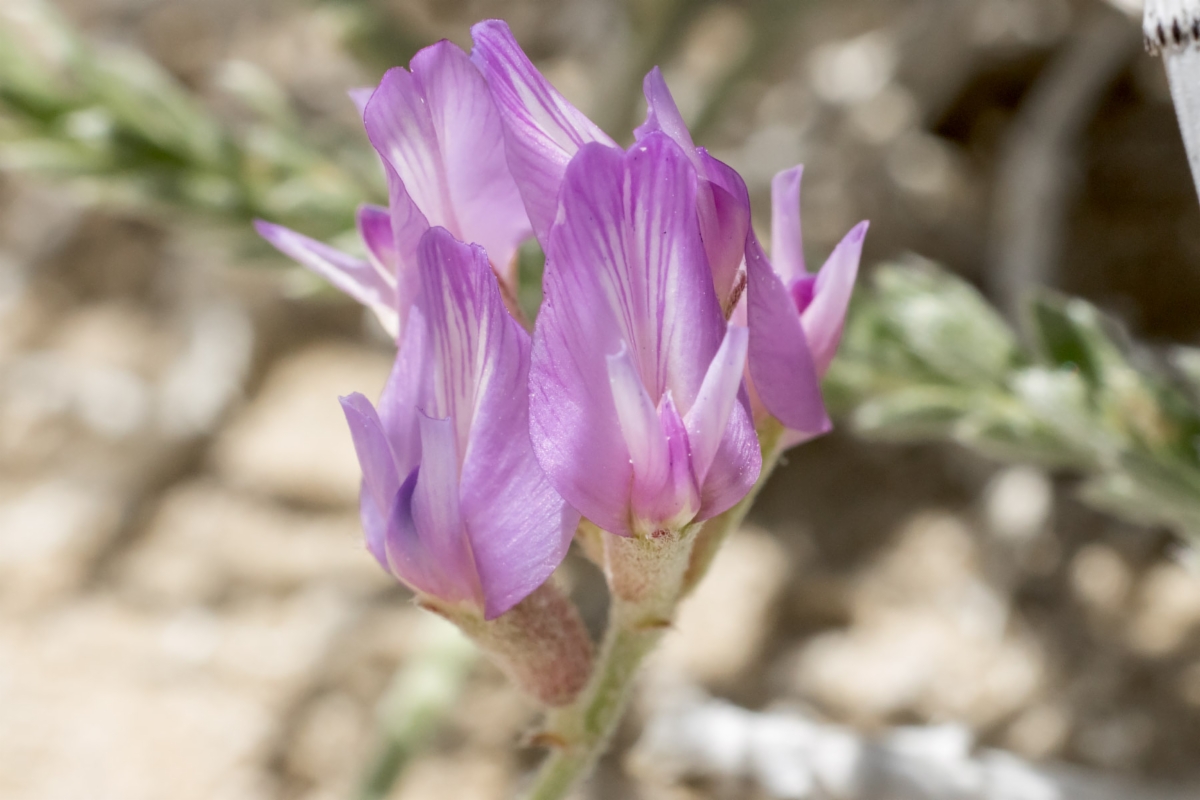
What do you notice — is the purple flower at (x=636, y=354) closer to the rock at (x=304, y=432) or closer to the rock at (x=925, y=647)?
the rock at (x=925, y=647)

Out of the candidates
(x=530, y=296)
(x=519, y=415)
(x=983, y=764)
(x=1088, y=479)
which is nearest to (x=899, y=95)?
(x=1088, y=479)

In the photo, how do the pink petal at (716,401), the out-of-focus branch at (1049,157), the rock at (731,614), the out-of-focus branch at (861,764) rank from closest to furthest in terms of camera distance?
the pink petal at (716,401), the out-of-focus branch at (861,764), the rock at (731,614), the out-of-focus branch at (1049,157)

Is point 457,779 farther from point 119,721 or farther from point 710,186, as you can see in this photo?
point 710,186

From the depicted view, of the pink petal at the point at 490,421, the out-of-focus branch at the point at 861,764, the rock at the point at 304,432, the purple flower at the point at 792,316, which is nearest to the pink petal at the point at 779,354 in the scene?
the purple flower at the point at 792,316

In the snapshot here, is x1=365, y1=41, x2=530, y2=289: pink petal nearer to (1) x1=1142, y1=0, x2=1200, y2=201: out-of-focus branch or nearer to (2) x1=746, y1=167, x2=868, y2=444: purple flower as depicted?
(2) x1=746, y1=167, x2=868, y2=444: purple flower

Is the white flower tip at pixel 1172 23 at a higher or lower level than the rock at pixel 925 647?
higher

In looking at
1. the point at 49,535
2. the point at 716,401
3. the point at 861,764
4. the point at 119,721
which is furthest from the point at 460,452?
the point at 49,535

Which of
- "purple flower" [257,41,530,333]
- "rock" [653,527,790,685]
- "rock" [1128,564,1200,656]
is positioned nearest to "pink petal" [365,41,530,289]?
"purple flower" [257,41,530,333]
